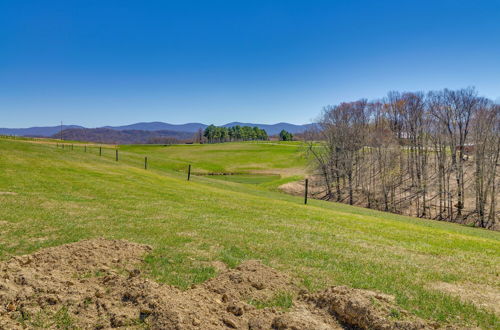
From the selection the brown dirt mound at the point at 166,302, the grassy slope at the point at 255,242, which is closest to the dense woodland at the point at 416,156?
the grassy slope at the point at 255,242

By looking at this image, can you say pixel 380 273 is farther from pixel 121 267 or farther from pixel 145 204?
pixel 145 204

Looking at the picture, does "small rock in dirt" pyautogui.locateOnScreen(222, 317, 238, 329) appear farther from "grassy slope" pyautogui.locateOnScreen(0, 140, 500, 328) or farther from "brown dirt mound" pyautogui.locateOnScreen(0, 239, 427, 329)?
"grassy slope" pyautogui.locateOnScreen(0, 140, 500, 328)

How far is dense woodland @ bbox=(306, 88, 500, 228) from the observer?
3622 cm

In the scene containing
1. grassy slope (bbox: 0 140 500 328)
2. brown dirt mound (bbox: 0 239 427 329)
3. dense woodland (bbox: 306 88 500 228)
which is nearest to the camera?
brown dirt mound (bbox: 0 239 427 329)

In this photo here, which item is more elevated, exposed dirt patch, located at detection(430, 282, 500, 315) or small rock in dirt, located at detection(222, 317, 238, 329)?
small rock in dirt, located at detection(222, 317, 238, 329)

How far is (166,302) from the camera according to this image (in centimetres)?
493

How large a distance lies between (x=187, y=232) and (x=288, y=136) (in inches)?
7359

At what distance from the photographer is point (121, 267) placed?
6.59m

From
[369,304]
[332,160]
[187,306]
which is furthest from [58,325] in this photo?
[332,160]

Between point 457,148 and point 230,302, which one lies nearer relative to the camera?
point 230,302

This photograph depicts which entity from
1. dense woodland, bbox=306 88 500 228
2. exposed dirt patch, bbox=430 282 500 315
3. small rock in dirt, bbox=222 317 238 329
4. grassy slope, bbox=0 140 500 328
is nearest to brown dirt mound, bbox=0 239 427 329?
small rock in dirt, bbox=222 317 238 329

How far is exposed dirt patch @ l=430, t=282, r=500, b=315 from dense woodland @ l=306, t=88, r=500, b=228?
35060mm

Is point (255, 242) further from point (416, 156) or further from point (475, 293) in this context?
point (416, 156)

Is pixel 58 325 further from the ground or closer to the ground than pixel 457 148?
closer to the ground
